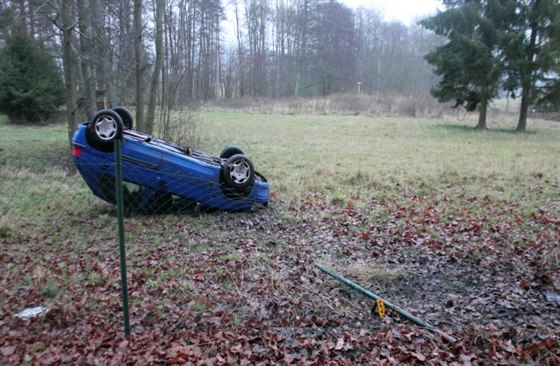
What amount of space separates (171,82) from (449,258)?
27.2 feet

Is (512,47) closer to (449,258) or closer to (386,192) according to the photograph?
(386,192)

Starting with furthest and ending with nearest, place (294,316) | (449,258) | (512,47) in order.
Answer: (512,47), (449,258), (294,316)

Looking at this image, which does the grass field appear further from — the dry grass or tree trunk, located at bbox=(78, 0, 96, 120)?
tree trunk, located at bbox=(78, 0, 96, 120)

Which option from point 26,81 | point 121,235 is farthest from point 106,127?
point 26,81

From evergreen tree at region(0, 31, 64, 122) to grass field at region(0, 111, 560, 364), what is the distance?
11464 mm

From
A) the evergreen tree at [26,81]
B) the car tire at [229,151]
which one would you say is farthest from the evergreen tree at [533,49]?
the evergreen tree at [26,81]

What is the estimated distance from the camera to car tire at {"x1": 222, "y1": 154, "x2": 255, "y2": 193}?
6219mm

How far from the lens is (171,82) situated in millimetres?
10711

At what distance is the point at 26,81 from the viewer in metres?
18.6

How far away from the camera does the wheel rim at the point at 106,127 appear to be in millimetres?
5701

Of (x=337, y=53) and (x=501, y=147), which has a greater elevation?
(x=337, y=53)

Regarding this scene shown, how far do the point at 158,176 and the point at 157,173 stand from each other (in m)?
0.05

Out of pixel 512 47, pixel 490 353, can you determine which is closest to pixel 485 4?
pixel 512 47

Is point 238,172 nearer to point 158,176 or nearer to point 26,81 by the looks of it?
point 158,176
